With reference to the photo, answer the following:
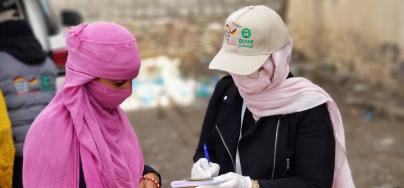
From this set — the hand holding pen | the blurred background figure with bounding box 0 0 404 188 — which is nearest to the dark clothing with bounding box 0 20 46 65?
the blurred background figure with bounding box 0 0 404 188

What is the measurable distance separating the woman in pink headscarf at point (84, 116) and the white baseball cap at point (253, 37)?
392mm

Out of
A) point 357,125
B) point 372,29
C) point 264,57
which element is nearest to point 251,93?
point 264,57

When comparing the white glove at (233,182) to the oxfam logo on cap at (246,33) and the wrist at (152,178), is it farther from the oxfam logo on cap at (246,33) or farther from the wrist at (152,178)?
the oxfam logo on cap at (246,33)

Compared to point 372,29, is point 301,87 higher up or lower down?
higher up

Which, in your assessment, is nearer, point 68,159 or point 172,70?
point 68,159

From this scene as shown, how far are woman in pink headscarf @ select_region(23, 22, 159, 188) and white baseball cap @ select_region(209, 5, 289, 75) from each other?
392 millimetres

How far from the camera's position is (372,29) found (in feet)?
26.1

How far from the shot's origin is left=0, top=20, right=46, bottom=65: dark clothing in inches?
135

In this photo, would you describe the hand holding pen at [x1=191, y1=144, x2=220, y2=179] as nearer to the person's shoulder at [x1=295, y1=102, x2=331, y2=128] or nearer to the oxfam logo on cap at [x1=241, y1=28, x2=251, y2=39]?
the person's shoulder at [x1=295, y1=102, x2=331, y2=128]

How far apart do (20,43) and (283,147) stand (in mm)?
1825

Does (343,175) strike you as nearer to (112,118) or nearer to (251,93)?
(251,93)

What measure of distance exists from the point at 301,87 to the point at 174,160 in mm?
3839

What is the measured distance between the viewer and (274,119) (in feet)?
7.84

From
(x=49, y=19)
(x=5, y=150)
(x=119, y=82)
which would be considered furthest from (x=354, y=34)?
→ (x=119, y=82)
